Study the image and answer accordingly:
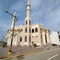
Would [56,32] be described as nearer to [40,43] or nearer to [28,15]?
[40,43]

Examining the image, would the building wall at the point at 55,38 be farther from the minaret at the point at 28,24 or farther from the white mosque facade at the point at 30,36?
the minaret at the point at 28,24

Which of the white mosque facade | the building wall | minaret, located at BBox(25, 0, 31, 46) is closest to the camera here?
the white mosque facade

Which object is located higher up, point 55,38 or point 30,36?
point 30,36

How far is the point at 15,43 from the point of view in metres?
61.2

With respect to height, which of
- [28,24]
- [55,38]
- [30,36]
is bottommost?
[55,38]

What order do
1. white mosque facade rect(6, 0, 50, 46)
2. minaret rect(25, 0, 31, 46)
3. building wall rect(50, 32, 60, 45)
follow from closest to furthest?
white mosque facade rect(6, 0, 50, 46) < minaret rect(25, 0, 31, 46) < building wall rect(50, 32, 60, 45)

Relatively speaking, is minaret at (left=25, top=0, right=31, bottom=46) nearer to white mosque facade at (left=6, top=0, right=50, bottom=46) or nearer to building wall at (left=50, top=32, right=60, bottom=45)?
white mosque facade at (left=6, top=0, right=50, bottom=46)

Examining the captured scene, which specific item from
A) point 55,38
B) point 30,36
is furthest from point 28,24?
point 55,38

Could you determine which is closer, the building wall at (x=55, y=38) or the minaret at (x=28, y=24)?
the minaret at (x=28, y=24)

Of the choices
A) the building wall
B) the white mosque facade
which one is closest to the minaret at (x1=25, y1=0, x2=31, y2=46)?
the white mosque facade

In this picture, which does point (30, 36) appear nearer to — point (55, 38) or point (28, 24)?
point (28, 24)

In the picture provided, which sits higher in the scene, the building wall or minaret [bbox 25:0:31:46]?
minaret [bbox 25:0:31:46]

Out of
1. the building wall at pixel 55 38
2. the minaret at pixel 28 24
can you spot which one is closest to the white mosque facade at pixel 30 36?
the minaret at pixel 28 24

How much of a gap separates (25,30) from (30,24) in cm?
536
